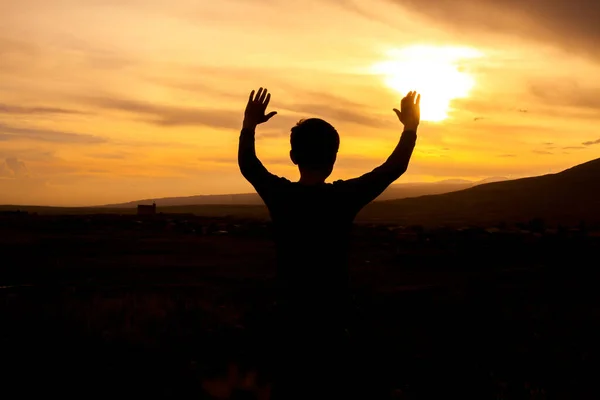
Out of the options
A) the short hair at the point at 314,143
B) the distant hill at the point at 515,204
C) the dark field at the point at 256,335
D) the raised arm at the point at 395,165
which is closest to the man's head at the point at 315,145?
the short hair at the point at 314,143

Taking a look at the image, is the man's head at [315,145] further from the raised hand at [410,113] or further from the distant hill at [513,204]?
the distant hill at [513,204]

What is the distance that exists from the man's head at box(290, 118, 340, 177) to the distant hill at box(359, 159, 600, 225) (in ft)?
173

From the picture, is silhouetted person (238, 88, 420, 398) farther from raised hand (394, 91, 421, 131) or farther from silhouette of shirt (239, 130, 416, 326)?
raised hand (394, 91, 421, 131)

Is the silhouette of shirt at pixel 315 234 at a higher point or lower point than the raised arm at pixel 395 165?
lower

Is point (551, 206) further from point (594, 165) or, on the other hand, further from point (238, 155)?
point (238, 155)

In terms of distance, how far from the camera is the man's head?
275cm

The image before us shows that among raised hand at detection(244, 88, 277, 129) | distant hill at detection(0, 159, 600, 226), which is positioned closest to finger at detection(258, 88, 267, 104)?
raised hand at detection(244, 88, 277, 129)

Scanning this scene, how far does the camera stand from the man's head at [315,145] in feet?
9.04

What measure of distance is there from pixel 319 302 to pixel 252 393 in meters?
3.40

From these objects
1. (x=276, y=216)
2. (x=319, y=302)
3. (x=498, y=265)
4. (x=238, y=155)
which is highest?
(x=238, y=155)

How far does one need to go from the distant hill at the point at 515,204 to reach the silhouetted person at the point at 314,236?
173 ft

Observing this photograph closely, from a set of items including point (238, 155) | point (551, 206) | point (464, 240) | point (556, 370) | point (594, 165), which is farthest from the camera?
point (594, 165)

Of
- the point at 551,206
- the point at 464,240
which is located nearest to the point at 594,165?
the point at 551,206

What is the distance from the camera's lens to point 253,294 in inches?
474
